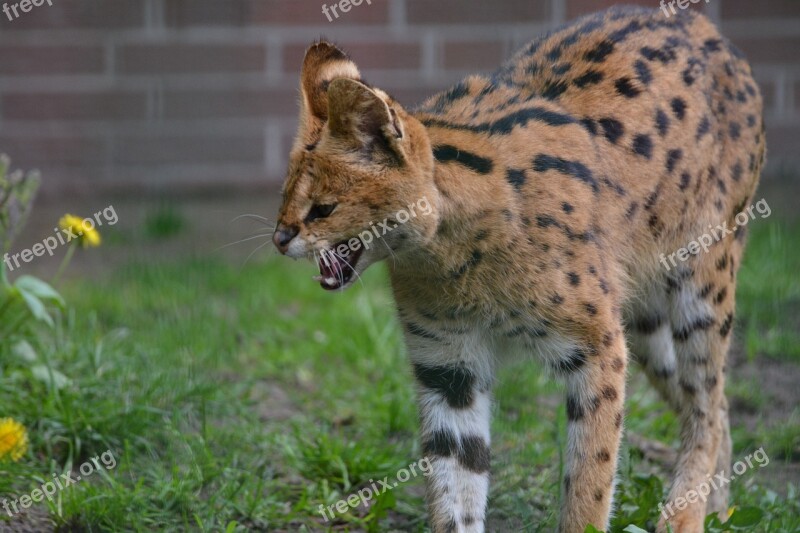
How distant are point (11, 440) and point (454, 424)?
1560 millimetres

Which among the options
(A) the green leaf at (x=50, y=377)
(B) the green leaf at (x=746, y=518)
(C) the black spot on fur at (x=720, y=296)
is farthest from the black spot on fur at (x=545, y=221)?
(A) the green leaf at (x=50, y=377)

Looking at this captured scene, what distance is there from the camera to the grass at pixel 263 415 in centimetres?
399

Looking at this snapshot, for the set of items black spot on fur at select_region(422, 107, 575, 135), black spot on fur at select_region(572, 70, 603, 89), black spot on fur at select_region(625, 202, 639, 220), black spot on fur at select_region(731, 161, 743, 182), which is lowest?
black spot on fur at select_region(625, 202, 639, 220)

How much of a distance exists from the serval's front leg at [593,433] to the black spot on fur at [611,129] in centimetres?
73

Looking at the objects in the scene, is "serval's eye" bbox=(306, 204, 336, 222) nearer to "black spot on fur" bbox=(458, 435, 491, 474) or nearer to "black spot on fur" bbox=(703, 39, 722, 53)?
"black spot on fur" bbox=(458, 435, 491, 474)

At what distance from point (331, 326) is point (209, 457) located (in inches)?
72.0

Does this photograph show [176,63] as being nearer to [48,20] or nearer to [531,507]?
[48,20]

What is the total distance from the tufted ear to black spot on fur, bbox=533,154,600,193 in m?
0.61

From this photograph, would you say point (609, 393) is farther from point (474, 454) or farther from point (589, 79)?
point (589, 79)

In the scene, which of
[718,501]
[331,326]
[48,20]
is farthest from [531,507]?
[48,20]

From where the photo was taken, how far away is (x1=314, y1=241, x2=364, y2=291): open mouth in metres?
3.38

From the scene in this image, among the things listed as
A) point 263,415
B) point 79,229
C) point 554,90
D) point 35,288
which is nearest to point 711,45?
point 554,90

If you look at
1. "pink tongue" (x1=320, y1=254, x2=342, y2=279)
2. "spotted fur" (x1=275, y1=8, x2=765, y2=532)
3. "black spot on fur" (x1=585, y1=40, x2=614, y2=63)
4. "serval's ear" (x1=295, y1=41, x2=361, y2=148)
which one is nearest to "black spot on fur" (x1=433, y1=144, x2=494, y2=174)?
"spotted fur" (x1=275, y1=8, x2=765, y2=532)

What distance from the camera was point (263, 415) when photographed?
16.2 feet
